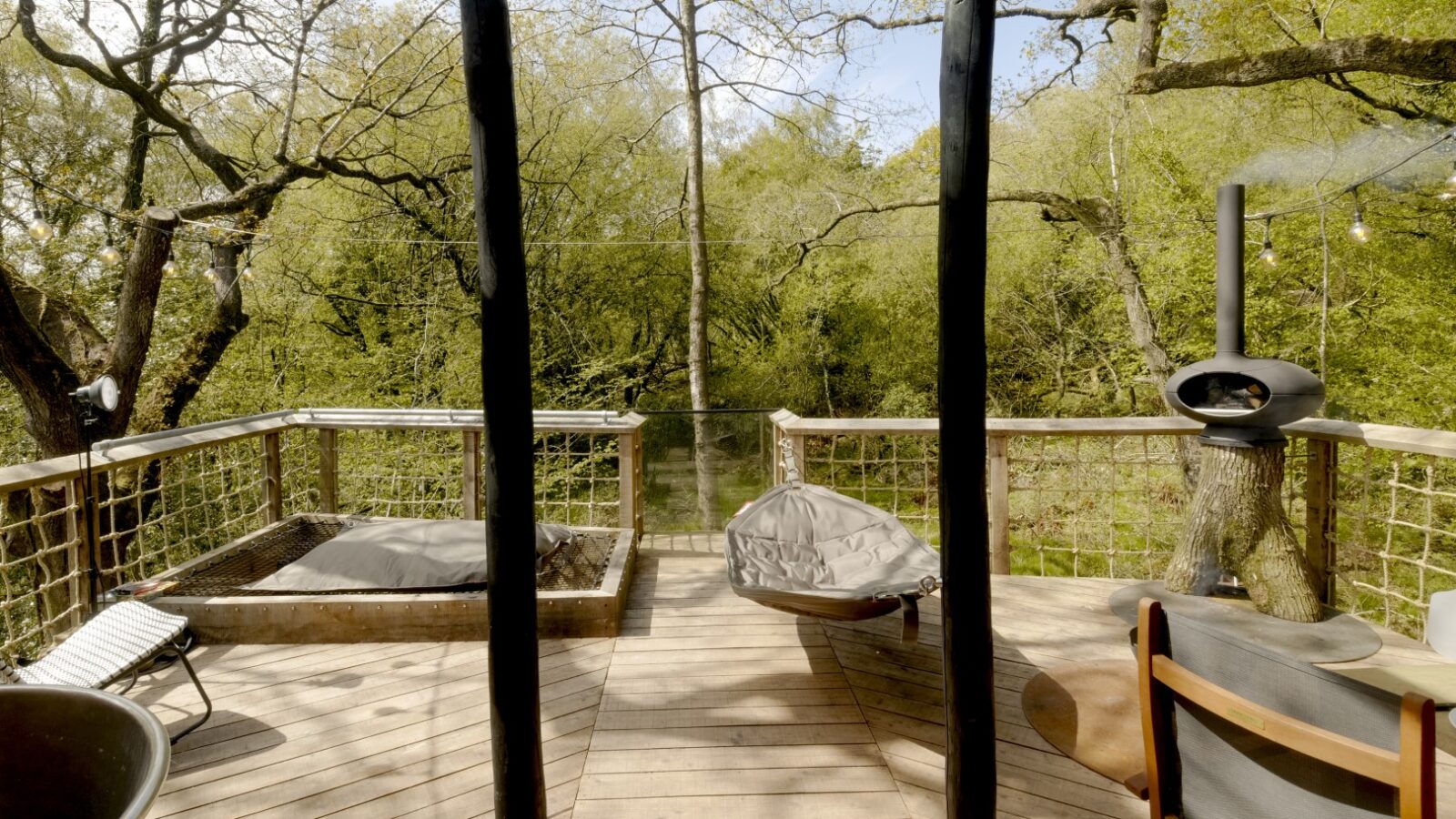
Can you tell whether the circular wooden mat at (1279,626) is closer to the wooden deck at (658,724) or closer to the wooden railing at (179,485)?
the wooden deck at (658,724)

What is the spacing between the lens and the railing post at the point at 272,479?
3.90m

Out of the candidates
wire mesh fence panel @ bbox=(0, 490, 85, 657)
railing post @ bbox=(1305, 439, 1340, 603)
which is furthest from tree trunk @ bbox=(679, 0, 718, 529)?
railing post @ bbox=(1305, 439, 1340, 603)

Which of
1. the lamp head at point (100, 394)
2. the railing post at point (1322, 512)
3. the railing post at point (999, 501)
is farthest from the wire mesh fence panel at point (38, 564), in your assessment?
the railing post at point (1322, 512)

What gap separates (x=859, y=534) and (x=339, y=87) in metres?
7.17

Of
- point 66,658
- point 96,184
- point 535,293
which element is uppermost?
point 96,184

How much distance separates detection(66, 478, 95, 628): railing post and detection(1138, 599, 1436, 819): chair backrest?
3.44 metres

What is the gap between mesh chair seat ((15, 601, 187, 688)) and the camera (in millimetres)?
1896

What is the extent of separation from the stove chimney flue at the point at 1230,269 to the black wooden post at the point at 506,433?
3.45 m

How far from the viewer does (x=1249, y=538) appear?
3.05 metres

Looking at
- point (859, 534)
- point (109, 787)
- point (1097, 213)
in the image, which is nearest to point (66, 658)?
point (109, 787)

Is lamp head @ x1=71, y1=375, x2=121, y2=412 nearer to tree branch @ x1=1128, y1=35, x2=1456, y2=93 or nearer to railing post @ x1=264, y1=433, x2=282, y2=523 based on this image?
railing post @ x1=264, y1=433, x2=282, y2=523

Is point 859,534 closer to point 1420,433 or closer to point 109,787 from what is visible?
point 1420,433

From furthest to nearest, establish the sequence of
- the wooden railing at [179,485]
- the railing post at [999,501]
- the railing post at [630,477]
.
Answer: the railing post at [630,477], the railing post at [999,501], the wooden railing at [179,485]

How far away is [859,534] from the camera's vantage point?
3.01 metres
